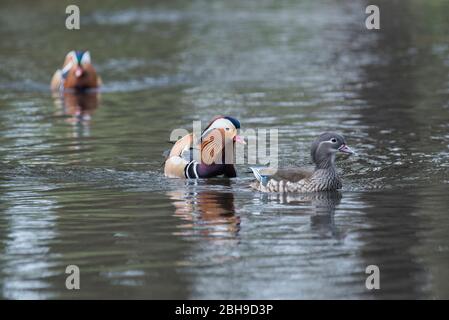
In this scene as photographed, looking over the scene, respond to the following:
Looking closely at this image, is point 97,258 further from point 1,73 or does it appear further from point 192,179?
point 1,73

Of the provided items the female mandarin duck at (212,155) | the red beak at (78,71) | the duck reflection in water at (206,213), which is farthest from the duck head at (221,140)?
the red beak at (78,71)

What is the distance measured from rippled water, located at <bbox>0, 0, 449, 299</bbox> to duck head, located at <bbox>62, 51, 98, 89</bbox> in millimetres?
544

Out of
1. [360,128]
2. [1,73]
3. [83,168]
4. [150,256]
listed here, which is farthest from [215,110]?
[150,256]

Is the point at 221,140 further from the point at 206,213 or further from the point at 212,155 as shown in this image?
the point at 206,213

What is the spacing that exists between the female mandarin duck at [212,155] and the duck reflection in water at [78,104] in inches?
222

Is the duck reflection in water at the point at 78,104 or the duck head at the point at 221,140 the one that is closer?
the duck head at the point at 221,140

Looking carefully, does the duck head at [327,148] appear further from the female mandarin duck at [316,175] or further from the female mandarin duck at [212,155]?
the female mandarin duck at [212,155]

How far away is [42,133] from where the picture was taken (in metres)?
19.1

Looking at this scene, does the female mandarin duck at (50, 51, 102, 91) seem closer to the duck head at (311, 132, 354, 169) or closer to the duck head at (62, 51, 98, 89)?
the duck head at (62, 51, 98, 89)


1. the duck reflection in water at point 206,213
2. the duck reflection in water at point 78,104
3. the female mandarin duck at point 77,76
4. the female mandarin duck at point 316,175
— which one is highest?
the female mandarin duck at point 77,76

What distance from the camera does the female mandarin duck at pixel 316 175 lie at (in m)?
14.0

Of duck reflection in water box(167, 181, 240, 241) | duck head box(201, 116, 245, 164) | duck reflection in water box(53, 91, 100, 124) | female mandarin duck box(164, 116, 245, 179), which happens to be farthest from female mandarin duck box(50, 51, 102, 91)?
duck reflection in water box(167, 181, 240, 241)

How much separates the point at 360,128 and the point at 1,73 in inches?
455

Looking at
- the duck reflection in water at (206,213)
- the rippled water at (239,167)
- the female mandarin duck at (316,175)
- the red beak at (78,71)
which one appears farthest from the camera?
the red beak at (78,71)
